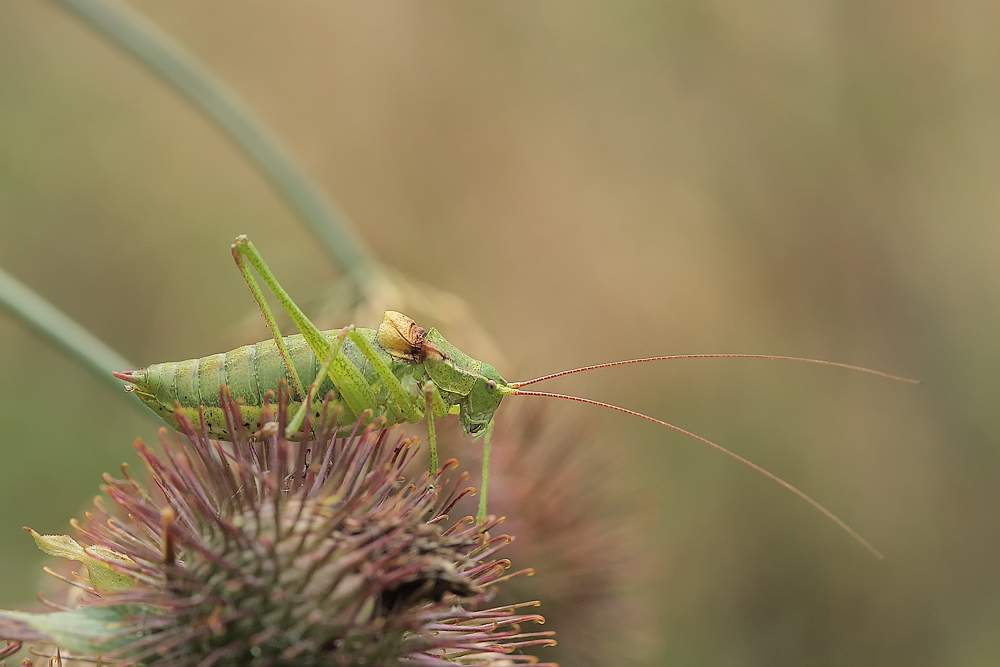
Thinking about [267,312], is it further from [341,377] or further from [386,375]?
[386,375]

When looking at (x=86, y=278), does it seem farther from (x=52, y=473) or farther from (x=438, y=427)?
(x=438, y=427)

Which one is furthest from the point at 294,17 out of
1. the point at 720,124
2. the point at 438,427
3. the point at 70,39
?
the point at 438,427

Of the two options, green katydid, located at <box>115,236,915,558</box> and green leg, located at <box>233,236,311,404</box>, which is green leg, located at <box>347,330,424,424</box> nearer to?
green katydid, located at <box>115,236,915,558</box>

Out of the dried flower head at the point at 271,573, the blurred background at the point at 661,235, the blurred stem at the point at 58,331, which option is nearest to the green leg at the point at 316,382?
the dried flower head at the point at 271,573

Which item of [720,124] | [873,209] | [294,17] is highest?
[294,17]

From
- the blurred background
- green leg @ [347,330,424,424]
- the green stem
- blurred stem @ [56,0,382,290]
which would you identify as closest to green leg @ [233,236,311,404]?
green leg @ [347,330,424,424]

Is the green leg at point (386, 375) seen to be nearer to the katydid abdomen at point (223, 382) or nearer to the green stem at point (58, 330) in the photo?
the katydid abdomen at point (223, 382)
